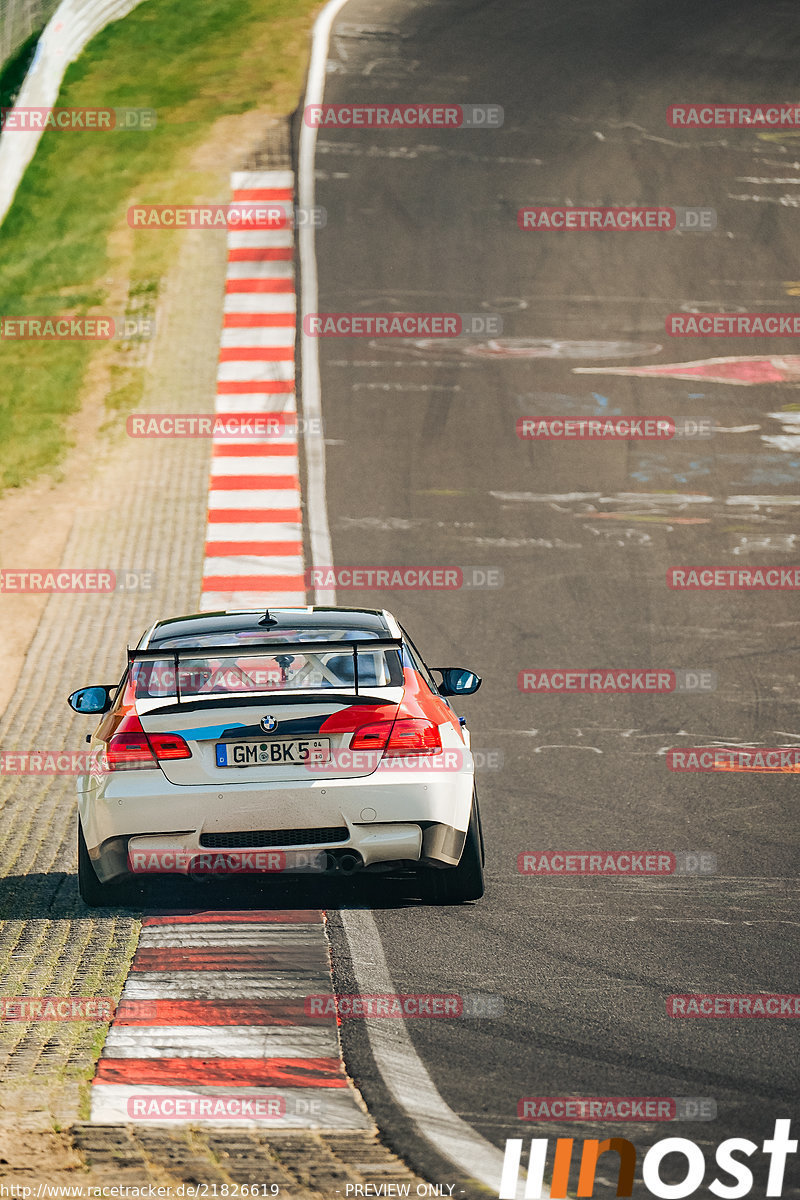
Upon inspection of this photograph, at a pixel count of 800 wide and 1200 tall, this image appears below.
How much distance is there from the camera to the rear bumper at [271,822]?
6.79 metres

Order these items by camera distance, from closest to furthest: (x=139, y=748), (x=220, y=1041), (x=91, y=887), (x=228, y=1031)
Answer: (x=220, y=1041), (x=228, y=1031), (x=139, y=748), (x=91, y=887)

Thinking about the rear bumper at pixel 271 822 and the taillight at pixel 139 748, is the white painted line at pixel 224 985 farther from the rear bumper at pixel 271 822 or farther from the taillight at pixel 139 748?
the taillight at pixel 139 748

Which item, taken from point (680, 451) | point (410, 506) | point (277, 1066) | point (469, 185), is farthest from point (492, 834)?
point (469, 185)

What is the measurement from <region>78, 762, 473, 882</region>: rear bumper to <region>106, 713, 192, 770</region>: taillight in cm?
6

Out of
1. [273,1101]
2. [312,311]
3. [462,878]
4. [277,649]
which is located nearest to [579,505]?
[312,311]

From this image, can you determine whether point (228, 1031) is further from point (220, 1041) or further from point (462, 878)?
point (462, 878)

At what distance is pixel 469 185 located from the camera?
25.1m

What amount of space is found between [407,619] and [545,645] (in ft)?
4.85

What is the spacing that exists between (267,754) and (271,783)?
0.46 ft

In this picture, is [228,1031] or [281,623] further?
[281,623]

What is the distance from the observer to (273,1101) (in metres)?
5.08

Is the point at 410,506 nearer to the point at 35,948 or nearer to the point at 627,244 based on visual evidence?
the point at 627,244

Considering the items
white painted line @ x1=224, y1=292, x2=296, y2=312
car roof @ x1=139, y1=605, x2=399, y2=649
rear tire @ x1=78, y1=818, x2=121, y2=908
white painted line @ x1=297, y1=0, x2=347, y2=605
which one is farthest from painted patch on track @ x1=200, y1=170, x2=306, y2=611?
rear tire @ x1=78, y1=818, x2=121, y2=908

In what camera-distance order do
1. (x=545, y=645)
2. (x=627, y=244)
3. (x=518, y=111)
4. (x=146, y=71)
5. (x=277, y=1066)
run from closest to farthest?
(x=277, y=1066)
(x=545, y=645)
(x=627, y=244)
(x=518, y=111)
(x=146, y=71)
